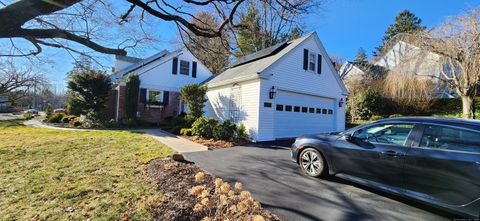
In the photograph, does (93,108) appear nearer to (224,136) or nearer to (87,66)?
(87,66)

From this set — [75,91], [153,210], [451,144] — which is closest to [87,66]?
[153,210]

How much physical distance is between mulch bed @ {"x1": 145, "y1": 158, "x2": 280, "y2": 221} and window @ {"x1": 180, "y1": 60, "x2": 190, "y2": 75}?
12695 mm

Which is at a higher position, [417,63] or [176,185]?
[417,63]

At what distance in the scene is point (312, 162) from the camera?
473 cm

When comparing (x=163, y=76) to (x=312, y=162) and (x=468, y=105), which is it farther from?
(x=468, y=105)

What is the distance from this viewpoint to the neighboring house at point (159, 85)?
15.8 metres

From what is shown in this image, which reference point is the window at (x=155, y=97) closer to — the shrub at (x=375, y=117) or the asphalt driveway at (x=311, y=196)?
the asphalt driveway at (x=311, y=196)

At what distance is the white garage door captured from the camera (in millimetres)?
10344

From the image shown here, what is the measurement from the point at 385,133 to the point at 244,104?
6713 millimetres

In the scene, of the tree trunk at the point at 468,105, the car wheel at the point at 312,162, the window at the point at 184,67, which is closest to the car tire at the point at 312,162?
the car wheel at the point at 312,162

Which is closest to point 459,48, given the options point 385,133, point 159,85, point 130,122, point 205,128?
point 385,133

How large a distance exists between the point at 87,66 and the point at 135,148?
2.96 meters

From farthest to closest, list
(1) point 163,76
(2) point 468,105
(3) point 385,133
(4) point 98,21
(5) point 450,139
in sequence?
1. (1) point 163,76
2. (2) point 468,105
3. (4) point 98,21
4. (3) point 385,133
5. (5) point 450,139

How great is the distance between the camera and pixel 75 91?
14766 mm
